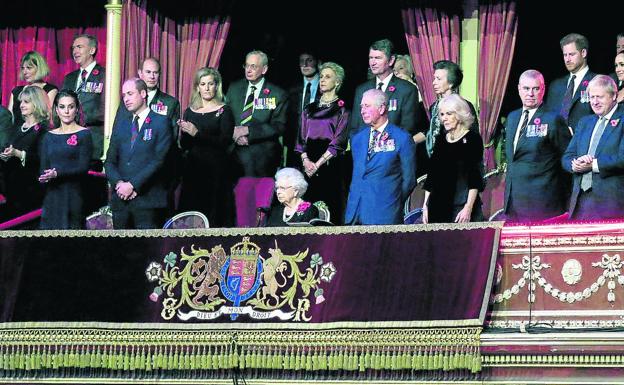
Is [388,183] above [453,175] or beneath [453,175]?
beneath

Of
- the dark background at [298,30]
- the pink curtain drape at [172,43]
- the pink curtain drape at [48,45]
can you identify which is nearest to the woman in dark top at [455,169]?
the dark background at [298,30]

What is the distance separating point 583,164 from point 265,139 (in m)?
3.67

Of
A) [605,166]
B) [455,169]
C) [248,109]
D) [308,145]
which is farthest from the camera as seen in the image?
[248,109]

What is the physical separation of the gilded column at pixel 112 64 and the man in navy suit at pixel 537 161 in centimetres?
454

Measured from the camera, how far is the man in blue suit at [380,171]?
16062 millimetres

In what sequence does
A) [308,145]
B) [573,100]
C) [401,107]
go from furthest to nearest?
[308,145] → [401,107] → [573,100]

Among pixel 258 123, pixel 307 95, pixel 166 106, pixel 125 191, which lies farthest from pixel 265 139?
pixel 125 191

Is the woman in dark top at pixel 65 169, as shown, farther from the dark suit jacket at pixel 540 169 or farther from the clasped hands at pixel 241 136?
the dark suit jacket at pixel 540 169

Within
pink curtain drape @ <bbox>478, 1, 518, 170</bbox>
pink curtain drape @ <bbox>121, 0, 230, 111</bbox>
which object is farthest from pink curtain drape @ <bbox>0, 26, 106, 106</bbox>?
pink curtain drape @ <bbox>478, 1, 518, 170</bbox>

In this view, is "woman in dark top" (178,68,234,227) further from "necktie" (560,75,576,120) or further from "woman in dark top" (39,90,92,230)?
"necktie" (560,75,576,120)

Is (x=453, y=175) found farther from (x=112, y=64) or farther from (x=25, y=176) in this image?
(x=25, y=176)

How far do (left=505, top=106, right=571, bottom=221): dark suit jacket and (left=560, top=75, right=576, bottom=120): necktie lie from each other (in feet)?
2.78

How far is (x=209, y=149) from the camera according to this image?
1741cm

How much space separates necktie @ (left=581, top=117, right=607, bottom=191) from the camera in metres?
15.4
